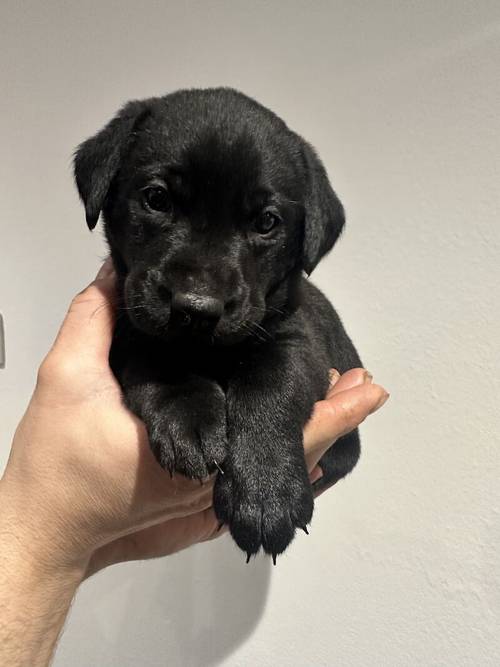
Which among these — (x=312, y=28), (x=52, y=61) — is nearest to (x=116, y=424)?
(x=312, y=28)

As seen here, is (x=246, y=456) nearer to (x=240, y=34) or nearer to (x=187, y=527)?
(x=187, y=527)

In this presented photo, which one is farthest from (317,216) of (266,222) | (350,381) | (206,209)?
(350,381)

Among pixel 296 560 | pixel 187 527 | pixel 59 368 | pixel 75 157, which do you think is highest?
pixel 75 157

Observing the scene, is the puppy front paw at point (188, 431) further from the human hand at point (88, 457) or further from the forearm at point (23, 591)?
the forearm at point (23, 591)

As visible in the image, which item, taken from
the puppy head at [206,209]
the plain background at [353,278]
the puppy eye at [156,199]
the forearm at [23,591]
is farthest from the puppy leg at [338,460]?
the puppy eye at [156,199]

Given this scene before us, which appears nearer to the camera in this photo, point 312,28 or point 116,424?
point 116,424

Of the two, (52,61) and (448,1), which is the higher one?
(448,1)

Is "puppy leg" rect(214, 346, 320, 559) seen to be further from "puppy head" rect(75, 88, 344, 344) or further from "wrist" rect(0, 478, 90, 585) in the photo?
"wrist" rect(0, 478, 90, 585)

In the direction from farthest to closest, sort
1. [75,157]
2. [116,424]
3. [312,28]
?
[312,28] < [75,157] < [116,424]
